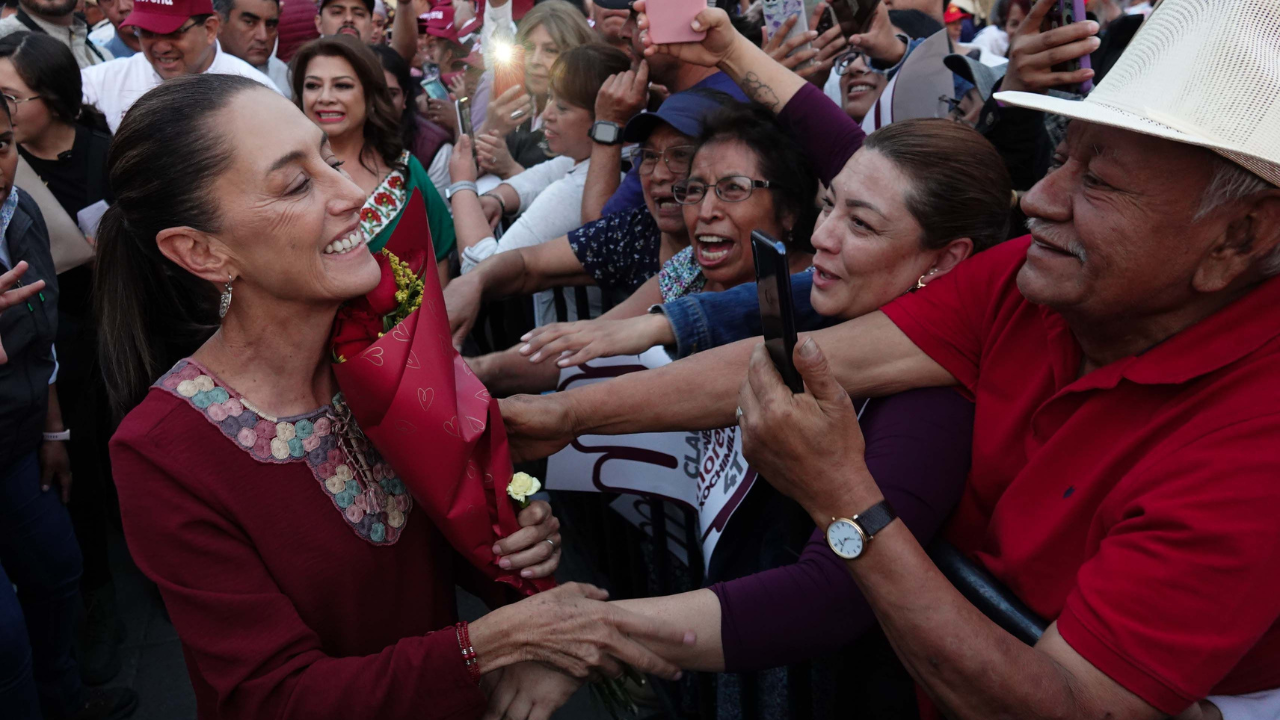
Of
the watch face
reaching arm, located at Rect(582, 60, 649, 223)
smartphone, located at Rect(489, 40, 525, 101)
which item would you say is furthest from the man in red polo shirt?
smartphone, located at Rect(489, 40, 525, 101)

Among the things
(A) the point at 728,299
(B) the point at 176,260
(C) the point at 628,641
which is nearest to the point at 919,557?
(C) the point at 628,641

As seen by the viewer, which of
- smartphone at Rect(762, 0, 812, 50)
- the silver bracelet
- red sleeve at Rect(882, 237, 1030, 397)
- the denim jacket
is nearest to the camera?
red sleeve at Rect(882, 237, 1030, 397)

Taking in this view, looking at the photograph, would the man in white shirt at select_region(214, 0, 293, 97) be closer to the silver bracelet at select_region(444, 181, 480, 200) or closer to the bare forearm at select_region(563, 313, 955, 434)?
the silver bracelet at select_region(444, 181, 480, 200)

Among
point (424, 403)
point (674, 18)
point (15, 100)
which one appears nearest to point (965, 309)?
point (424, 403)

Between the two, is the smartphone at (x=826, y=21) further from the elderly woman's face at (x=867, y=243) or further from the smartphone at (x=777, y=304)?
the smartphone at (x=777, y=304)

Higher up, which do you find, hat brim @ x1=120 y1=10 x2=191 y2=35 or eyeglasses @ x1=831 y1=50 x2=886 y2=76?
hat brim @ x1=120 y1=10 x2=191 y2=35

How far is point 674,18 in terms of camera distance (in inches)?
119

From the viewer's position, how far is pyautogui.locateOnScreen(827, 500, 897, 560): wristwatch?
1.58 m

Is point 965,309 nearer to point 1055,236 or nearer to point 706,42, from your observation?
point 1055,236

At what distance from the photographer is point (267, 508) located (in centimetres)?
178

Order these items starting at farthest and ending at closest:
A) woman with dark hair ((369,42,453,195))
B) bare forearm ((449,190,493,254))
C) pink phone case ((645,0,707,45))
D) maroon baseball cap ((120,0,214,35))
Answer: woman with dark hair ((369,42,453,195))
maroon baseball cap ((120,0,214,35))
bare forearm ((449,190,493,254))
pink phone case ((645,0,707,45))

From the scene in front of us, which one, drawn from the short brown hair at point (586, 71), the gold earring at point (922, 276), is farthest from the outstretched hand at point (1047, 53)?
the short brown hair at point (586, 71)

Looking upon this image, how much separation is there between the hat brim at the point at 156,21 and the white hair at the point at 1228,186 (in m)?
5.09

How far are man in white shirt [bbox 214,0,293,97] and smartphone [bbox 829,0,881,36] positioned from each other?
386cm
